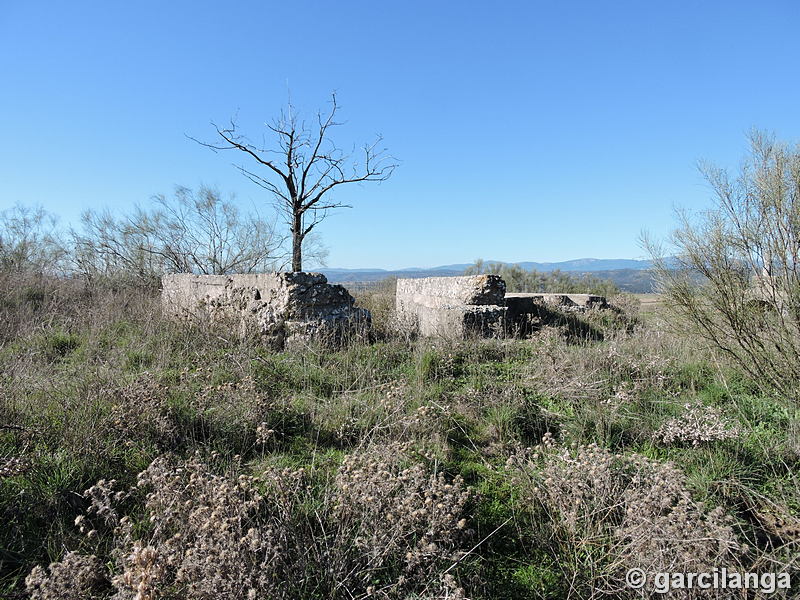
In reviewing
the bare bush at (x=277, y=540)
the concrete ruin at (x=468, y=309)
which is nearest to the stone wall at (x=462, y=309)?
the concrete ruin at (x=468, y=309)

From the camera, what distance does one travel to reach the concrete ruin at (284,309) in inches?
238

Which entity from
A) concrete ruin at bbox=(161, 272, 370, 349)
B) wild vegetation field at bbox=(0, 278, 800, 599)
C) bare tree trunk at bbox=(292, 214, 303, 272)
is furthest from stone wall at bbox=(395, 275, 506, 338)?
bare tree trunk at bbox=(292, 214, 303, 272)

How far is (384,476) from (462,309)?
453cm

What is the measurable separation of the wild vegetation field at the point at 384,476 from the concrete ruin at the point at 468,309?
4.73 feet

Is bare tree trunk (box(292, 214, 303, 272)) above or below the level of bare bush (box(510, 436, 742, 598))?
above

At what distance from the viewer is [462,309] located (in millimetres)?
6637

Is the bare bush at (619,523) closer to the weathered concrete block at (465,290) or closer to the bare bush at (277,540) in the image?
the bare bush at (277,540)

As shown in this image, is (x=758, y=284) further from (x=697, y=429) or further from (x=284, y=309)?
(x=284, y=309)

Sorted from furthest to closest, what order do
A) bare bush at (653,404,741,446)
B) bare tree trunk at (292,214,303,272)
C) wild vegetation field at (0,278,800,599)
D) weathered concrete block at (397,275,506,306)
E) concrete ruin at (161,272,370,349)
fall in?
1. bare tree trunk at (292,214,303,272)
2. weathered concrete block at (397,275,506,306)
3. concrete ruin at (161,272,370,349)
4. bare bush at (653,404,741,446)
5. wild vegetation field at (0,278,800,599)

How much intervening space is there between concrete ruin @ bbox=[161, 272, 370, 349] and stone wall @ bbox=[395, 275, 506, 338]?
1.24 metres

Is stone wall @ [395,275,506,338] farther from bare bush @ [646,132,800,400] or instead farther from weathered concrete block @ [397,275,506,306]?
bare bush @ [646,132,800,400]

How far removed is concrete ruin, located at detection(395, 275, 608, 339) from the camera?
21.6 ft

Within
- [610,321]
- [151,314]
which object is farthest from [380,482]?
[610,321]

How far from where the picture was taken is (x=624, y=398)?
3.77 metres
